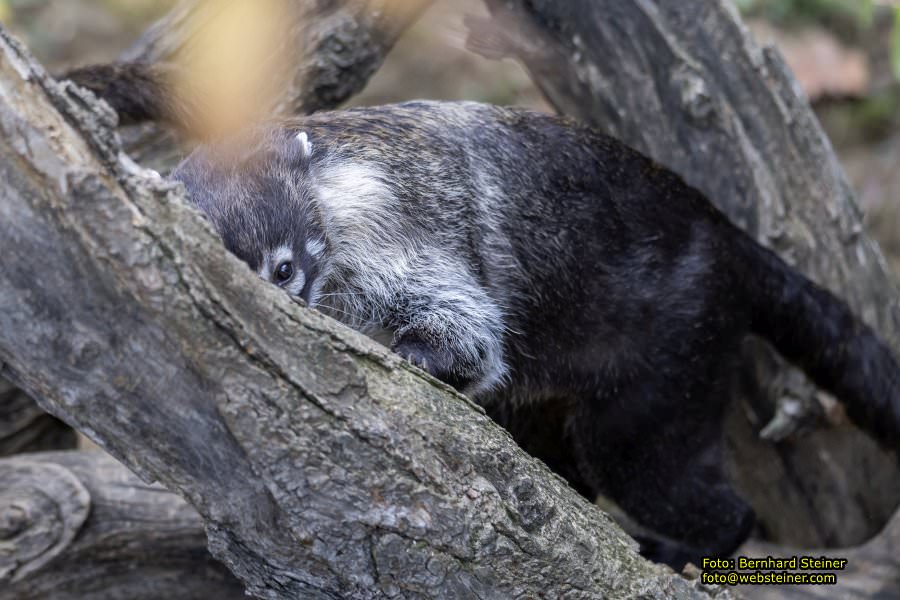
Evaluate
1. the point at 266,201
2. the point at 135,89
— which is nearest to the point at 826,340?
the point at 266,201

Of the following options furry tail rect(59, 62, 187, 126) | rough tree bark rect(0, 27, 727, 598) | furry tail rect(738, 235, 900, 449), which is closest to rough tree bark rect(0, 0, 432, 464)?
furry tail rect(59, 62, 187, 126)

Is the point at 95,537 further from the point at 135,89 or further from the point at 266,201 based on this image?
the point at 135,89

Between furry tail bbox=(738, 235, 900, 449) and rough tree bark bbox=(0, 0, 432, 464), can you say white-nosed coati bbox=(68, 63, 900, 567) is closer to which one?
furry tail bbox=(738, 235, 900, 449)

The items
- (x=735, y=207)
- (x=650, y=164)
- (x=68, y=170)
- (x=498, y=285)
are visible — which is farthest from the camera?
(x=735, y=207)

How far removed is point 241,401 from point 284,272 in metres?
0.89

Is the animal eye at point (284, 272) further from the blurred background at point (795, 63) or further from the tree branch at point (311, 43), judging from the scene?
the blurred background at point (795, 63)

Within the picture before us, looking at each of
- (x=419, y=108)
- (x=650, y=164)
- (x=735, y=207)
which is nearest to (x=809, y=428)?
(x=735, y=207)

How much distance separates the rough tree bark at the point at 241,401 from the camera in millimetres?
1992

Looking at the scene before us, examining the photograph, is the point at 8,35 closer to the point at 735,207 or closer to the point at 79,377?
the point at 79,377

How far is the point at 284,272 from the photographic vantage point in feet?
9.80

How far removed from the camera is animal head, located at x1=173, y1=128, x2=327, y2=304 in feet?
9.63

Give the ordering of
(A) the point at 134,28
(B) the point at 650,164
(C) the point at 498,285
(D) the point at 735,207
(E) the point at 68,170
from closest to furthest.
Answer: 1. (E) the point at 68,170
2. (C) the point at 498,285
3. (B) the point at 650,164
4. (D) the point at 735,207
5. (A) the point at 134,28

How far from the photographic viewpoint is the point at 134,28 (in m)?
8.97

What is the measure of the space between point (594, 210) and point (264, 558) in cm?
185
